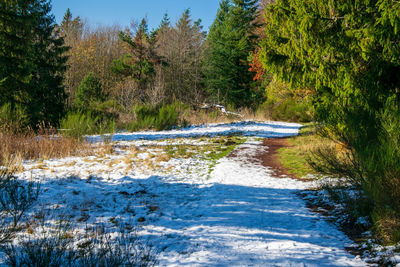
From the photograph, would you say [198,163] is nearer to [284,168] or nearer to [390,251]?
[284,168]

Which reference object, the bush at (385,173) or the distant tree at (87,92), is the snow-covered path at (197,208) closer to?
the bush at (385,173)

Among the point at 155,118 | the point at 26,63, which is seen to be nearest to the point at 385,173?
the point at 155,118

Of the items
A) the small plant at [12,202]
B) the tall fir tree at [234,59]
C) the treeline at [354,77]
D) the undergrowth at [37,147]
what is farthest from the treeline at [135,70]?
the small plant at [12,202]

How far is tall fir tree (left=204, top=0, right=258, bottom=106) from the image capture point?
29516 millimetres

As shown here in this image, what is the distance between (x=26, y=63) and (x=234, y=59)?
859 inches

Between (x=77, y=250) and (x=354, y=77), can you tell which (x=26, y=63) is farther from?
(x=354, y=77)

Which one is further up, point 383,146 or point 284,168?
point 383,146

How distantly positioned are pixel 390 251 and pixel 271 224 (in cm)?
131

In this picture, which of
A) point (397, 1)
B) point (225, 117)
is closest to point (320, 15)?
point (397, 1)

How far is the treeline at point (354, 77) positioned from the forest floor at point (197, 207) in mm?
765

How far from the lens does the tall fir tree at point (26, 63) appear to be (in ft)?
36.4

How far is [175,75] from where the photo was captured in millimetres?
33469

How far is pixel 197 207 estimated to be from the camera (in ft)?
13.6

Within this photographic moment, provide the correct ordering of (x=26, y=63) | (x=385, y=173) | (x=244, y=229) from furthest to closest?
(x=26, y=63)
(x=244, y=229)
(x=385, y=173)
